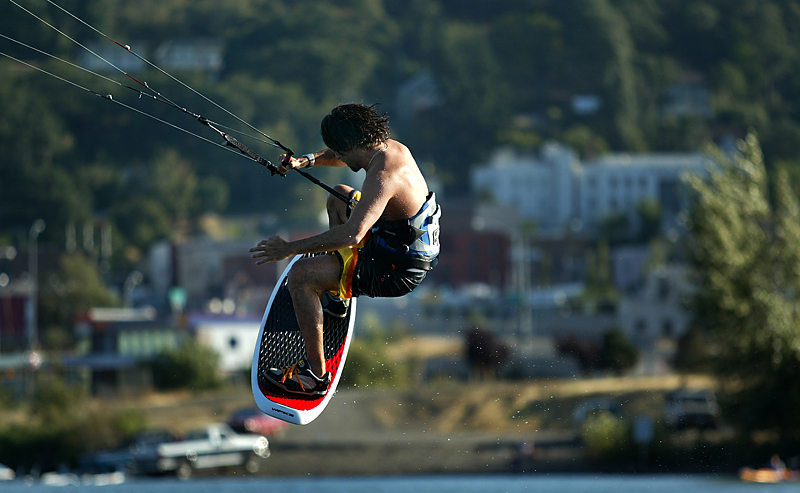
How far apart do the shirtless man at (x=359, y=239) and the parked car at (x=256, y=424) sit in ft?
118

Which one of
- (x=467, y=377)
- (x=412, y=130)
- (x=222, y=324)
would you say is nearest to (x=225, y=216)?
(x=412, y=130)

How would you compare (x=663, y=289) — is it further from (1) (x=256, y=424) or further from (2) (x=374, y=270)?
(2) (x=374, y=270)

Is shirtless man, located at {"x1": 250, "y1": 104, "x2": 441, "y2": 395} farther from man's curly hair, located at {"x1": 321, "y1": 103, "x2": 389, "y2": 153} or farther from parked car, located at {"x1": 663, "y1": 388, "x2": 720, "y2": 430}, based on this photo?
parked car, located at {"x1": 663, "y1": 388, "x2": 720, "y2": 430}

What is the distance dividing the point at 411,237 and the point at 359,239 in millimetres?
658

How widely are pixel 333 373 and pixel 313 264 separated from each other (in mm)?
1209

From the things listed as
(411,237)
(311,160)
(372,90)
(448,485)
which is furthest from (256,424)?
(372,90)

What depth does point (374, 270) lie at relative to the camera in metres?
8.43

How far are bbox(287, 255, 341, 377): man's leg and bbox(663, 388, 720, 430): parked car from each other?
97.6ft

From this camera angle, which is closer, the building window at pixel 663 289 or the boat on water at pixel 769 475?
the boat on water at pixel 769 475

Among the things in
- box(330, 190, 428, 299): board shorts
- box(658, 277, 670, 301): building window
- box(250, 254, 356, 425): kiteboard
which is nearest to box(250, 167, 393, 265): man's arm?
box(330, 190, 428, 299): board shorts

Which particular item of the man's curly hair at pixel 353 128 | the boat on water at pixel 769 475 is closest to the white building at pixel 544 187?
the boat on water at pixel 769 475

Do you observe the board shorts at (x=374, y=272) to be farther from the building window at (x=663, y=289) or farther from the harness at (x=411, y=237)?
the building window at (x=663, y=289)

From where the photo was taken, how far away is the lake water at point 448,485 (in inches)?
1355

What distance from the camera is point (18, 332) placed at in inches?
3076
